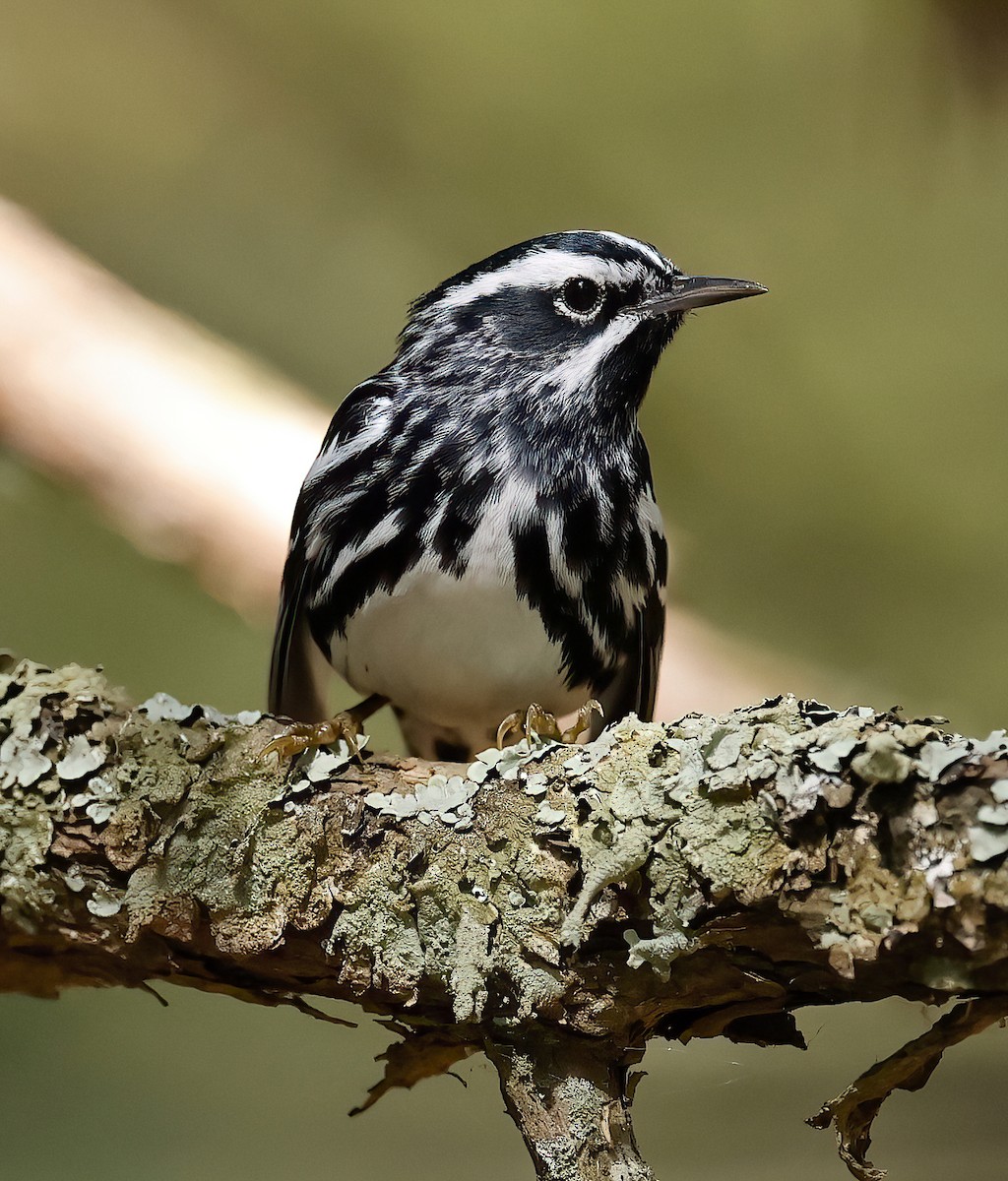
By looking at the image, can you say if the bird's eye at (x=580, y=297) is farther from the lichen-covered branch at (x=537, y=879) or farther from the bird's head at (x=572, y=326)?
the lichen-covered branch at (x=537, y=879)

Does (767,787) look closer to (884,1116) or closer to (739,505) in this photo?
(884,1116)

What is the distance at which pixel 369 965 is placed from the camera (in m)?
0.98

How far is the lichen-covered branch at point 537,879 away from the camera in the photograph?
0.79 meters

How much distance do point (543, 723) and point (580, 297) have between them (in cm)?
A: 54

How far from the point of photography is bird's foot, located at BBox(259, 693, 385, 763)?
1.08 m

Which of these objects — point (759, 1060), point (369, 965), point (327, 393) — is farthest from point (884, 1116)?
point (327, 393)

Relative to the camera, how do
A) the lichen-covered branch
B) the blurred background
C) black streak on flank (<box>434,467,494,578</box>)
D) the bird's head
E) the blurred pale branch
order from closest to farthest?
the lichen-covered branch → black streak on flank (<box>434,467,494,578</box>) → the bird's head → the blurred pale branch → the blurred background

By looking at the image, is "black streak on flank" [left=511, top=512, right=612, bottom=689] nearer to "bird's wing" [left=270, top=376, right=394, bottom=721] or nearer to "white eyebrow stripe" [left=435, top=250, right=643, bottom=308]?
"bird's wing" [left=270, top=376, right=394, bottom=721]

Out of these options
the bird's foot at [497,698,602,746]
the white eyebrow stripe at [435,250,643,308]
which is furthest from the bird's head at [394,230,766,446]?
the bird's foot at [497,698,602,746]

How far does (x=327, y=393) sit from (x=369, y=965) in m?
1.68

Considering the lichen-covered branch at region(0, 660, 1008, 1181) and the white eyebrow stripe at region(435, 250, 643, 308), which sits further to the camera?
the white eyebrow stripe at region(435, 250, 643, 308)

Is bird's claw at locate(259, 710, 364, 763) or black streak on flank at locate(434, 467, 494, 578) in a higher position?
black streak on flank at locate(434, 467, 494, 578)

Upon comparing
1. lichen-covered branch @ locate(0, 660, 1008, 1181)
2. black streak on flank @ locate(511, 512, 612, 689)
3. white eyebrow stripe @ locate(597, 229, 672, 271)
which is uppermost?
white eyebrow stripe @ locate(597, 229, 672, 271)

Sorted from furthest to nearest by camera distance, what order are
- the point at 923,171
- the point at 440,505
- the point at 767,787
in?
the point at 923,171, the point at 440,505, the point at 767,787
